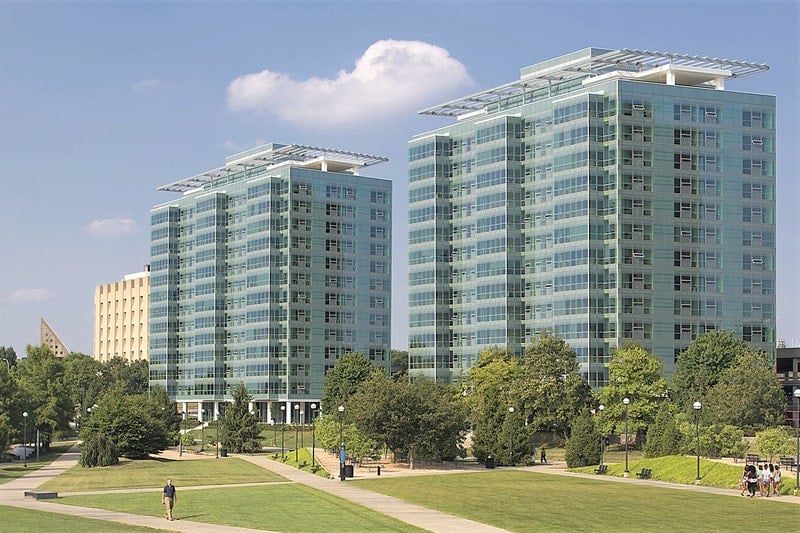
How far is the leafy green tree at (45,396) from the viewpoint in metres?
136

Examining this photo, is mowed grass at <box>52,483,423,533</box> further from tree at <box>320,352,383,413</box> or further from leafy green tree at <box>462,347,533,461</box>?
tree at <box>320,352,383,413</box>

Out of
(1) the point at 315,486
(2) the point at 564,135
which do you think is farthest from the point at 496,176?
(1) the point at 315,486

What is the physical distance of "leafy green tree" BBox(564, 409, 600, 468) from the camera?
3792 inches

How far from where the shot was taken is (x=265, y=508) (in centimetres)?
6044

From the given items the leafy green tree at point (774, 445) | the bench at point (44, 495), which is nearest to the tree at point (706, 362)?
the leafy green tree at point (774, 445)

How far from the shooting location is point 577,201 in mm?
153750

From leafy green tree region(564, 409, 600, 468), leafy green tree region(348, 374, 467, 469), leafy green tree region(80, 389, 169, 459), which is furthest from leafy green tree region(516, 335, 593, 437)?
leafy green tree region(80, 389, 169, 459)

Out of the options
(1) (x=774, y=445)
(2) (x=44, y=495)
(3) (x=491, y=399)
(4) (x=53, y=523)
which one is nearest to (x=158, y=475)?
(2) (x=44, y=495)

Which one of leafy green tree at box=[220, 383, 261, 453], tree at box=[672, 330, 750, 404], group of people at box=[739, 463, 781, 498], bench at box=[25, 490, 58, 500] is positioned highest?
tree at box=[672, 330, 750, 404]

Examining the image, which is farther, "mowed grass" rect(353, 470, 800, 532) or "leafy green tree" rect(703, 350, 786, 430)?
"leafy green tree" rect(703, 350, 786, 430)

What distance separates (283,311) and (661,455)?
114 meters

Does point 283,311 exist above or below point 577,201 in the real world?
below

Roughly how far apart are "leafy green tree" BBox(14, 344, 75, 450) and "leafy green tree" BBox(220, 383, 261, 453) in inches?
845

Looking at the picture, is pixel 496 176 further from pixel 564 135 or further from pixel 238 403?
pixel 238 403
